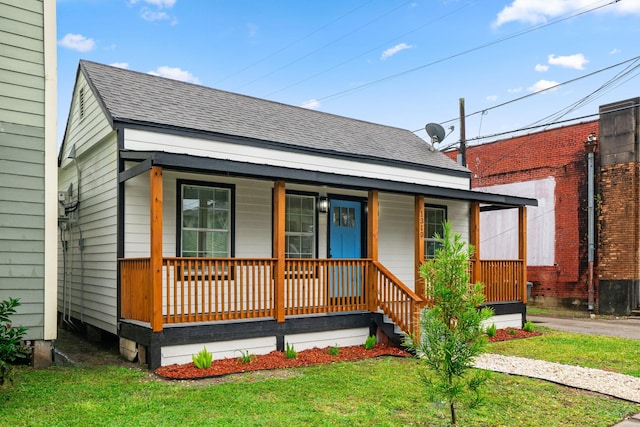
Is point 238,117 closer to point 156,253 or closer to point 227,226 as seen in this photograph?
point 227,226

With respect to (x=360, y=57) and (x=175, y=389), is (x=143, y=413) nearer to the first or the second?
(x=175, y=389)

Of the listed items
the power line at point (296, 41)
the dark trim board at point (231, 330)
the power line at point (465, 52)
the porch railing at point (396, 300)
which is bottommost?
the dark trim board at point (231, 330)

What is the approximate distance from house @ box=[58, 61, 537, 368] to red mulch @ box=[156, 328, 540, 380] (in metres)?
0.21

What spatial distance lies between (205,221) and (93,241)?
2.31 meters

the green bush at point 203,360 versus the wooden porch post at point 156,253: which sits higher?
the wooden porch post at point 156,253

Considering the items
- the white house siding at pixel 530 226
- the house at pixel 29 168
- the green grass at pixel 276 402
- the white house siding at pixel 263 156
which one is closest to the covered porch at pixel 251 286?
the green grass at pixel 276 402

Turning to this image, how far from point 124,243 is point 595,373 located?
7.36 metres

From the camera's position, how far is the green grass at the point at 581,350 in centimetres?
816

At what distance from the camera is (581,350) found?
366 inches

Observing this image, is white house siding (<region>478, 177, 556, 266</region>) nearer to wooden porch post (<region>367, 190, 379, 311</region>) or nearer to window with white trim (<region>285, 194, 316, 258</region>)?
wooden porch post (<region>367, 190, 379, 311</region>)

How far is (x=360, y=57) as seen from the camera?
66.6ft

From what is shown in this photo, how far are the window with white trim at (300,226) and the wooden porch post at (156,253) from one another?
3326 millimetres

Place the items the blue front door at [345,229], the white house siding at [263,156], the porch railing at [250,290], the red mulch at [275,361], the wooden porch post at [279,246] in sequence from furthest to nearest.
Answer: the blue front door at [345,229], the white house siding at [263,156], the wooden porch post at [279,246], the porch railing at [250,290], the red mulch at [275,361]

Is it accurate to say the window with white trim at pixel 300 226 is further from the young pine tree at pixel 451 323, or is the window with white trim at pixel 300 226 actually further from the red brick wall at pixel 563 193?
the red brick wall at pixel 563 193
